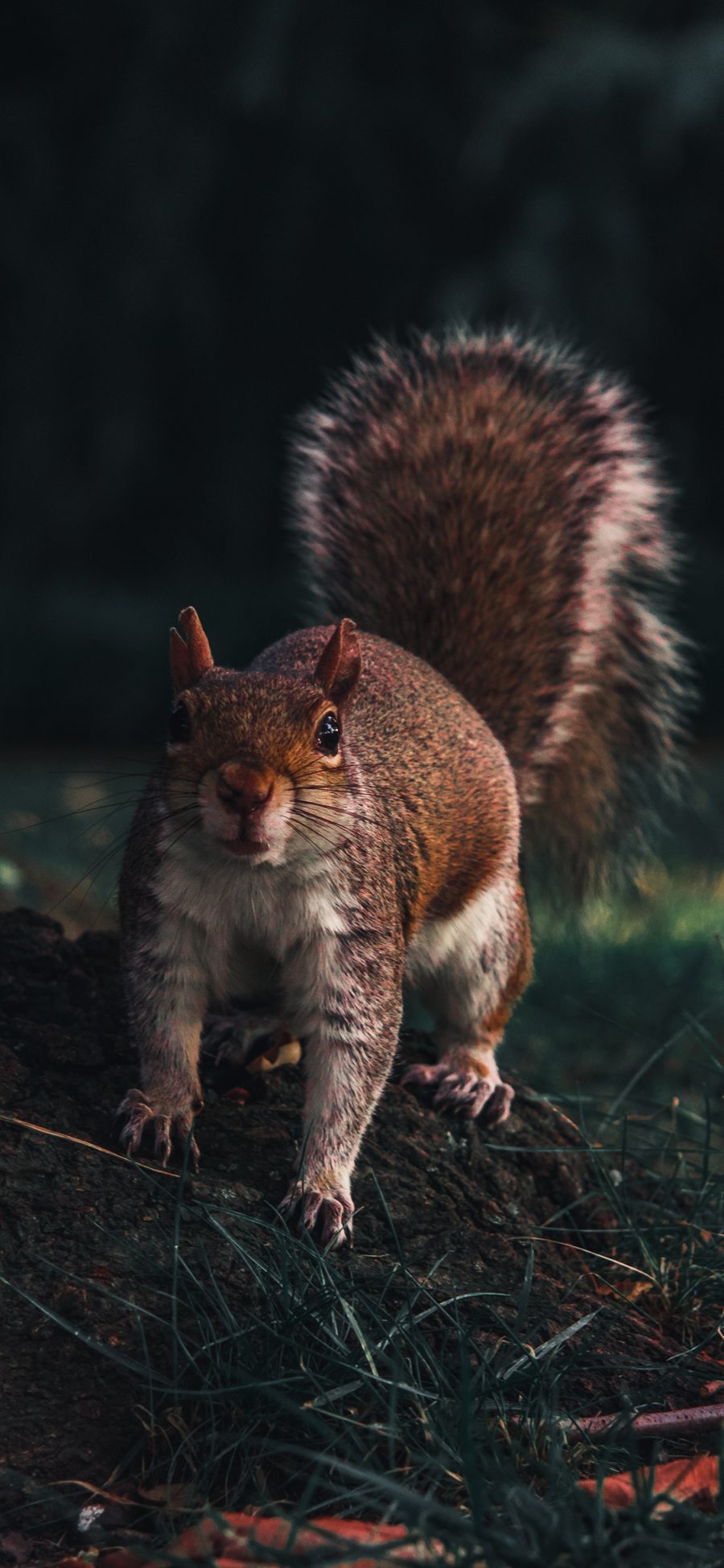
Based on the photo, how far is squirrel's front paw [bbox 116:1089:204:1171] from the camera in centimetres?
186

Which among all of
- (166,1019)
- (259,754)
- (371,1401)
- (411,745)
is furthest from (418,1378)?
(411,745)

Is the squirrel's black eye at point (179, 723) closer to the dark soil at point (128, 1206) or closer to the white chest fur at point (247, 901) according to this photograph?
Answer: the white chest fur at point (247, 901)

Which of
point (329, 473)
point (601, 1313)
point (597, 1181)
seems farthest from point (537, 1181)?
point (329, 473)

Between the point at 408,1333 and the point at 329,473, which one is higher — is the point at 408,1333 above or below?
below

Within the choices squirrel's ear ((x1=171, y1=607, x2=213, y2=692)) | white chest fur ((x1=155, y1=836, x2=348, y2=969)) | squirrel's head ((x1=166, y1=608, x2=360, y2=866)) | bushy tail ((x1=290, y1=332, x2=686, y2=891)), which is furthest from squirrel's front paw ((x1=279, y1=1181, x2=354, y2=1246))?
bushy tail ((x1=290, y1=332, x2=686, y2=891))

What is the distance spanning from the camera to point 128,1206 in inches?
70.0

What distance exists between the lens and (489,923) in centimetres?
239

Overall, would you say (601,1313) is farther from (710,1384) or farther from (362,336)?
(362,336)

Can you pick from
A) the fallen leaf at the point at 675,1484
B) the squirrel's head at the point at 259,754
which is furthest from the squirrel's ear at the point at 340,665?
the fallen leaf at the point at 675,1484

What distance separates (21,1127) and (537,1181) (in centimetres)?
83

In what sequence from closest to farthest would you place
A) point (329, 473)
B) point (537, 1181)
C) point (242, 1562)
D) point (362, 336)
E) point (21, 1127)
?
point (242, 1562) → point (21, 1127) → point (537, 1181) → point (329, 473) → point (362, 336)

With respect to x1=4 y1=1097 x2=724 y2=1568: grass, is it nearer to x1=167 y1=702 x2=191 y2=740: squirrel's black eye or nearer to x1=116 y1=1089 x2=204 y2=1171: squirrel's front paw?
x1=116 y1=1089 x2=204 y2=1171: squirrel's front paw

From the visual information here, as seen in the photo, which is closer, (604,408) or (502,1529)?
(502,1529)

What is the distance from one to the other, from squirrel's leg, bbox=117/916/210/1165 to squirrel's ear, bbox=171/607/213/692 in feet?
1.01
